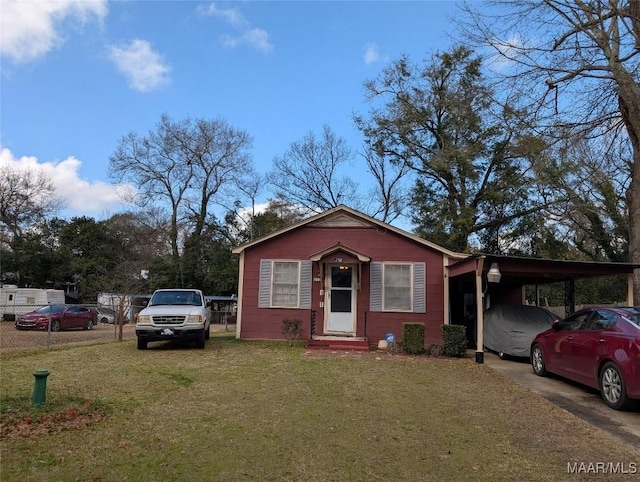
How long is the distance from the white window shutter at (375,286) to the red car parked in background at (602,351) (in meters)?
5.98

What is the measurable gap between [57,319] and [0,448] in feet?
76.2

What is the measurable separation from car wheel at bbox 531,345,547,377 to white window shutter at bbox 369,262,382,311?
17.7 ft

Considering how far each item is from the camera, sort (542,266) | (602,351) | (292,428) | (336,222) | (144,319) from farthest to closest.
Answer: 1. (336,222)
2. (144,319)
3. (542,266)
4. (602,351)
5. (292,428)

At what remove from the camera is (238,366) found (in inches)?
383

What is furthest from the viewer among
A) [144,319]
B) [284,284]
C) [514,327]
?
[284,284]

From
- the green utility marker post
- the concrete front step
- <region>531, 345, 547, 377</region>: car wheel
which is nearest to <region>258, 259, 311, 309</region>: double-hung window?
the concrete front step

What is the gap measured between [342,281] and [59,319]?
17.9 metres

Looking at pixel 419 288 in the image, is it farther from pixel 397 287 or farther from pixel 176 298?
pixel 176 298

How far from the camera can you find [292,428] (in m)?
5.41

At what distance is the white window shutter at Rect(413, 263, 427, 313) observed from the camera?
14.4m

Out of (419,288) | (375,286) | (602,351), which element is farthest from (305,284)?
(602,351)

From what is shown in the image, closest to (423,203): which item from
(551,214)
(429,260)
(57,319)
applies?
(551,214)

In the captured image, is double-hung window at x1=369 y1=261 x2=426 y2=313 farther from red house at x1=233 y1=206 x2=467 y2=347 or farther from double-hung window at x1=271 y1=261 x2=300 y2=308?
double-hung window at x1=271 y1=261 x2=300 y2=308

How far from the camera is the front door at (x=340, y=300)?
14.6 m
